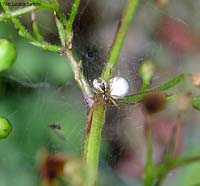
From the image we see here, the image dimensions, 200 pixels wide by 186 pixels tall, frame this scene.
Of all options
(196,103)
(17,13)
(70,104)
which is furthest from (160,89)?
(70,104)

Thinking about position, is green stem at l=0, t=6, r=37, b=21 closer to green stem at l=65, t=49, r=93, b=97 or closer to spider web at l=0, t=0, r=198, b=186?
green stem at l=65, t=49, r=93, b=97

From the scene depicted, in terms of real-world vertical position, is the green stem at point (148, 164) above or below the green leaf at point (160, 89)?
below

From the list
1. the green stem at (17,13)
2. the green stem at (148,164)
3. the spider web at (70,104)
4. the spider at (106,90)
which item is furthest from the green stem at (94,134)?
the spider web at (70,104)

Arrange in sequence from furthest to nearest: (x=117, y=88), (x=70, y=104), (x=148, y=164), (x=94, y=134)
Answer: (x=70, y=104) → (x=117, y=88) → (x=94, y=134) → (x=148, y=164)

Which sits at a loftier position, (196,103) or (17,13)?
(17,13)

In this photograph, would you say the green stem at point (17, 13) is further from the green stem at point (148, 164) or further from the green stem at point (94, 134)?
the green stem at point (148, 164)

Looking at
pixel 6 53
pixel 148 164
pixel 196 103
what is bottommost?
pixel 148 164

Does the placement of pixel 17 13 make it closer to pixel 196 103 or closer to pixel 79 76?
pixel 79 76

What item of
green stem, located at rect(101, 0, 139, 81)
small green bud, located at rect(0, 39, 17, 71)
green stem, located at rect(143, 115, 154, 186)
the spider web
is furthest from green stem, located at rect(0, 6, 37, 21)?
the spider web

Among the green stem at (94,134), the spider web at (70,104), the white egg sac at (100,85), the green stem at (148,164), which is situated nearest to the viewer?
the green stem at (148,164)
